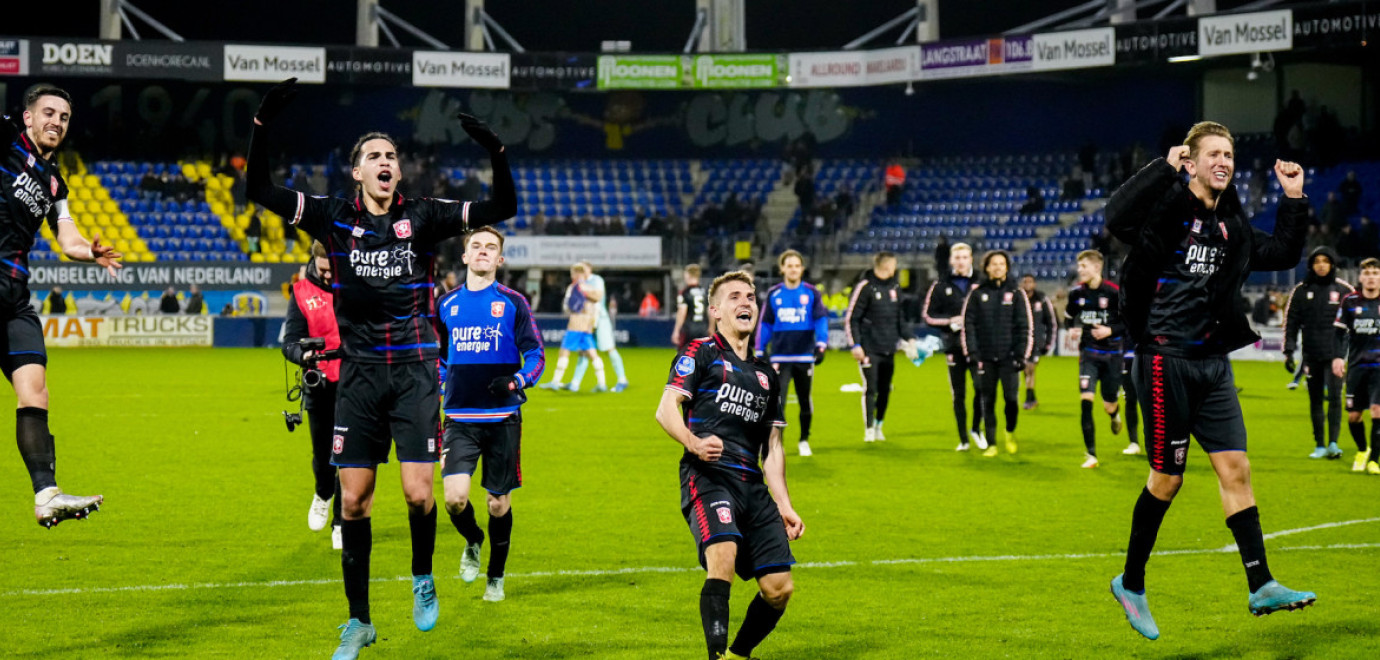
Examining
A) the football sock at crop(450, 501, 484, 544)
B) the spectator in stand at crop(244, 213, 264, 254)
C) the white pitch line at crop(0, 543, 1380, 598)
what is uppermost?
the spectator in stand at crop(244, 213, 264, 254)

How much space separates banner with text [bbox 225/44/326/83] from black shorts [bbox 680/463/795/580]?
3726 centimetres

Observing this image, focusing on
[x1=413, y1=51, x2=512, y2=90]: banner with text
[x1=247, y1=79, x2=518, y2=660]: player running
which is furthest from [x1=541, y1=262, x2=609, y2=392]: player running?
[x1=413, y1=51, x2=512, y2=90]: banner with text

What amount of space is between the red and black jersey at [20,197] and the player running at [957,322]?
1031 centimetres

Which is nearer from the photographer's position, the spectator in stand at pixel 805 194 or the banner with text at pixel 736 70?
the banner with text at pixel 736 70

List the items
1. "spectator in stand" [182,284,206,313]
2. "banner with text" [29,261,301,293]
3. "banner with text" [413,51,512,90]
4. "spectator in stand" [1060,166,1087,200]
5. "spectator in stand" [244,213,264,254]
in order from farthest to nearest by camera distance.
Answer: "banner with text" [413,51,512,90] < "spectator in stand" [244,213,264,254] < "spectator in stand" [1060,166,1087,200] < "spectator in stand" [182,284,206,313] < "banner with text" [29,261,301,293]

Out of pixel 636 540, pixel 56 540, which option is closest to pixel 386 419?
pixel 636 540

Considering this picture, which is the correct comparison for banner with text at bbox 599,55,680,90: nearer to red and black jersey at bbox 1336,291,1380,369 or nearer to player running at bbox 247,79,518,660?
red and black jersey at bbox 1336,291,1380,369

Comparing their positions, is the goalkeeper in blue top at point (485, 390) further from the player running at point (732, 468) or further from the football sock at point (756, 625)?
the football sock at point (756, 625)

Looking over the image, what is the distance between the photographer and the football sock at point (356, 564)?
260 inches

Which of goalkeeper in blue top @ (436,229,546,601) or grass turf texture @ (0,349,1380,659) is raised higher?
goalkeeper in blue top @ (436,229,546,601)

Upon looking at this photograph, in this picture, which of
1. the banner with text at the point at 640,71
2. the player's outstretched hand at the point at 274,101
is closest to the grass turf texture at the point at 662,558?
the player's outstretched hand at the point at 274,101

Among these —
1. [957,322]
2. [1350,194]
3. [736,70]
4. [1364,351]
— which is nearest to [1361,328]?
[1364,351]

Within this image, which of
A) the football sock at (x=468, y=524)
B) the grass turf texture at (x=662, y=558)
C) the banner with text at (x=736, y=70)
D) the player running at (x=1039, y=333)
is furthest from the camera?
the banner with text at (x=736, y=70)

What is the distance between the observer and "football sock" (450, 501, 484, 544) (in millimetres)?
8086
